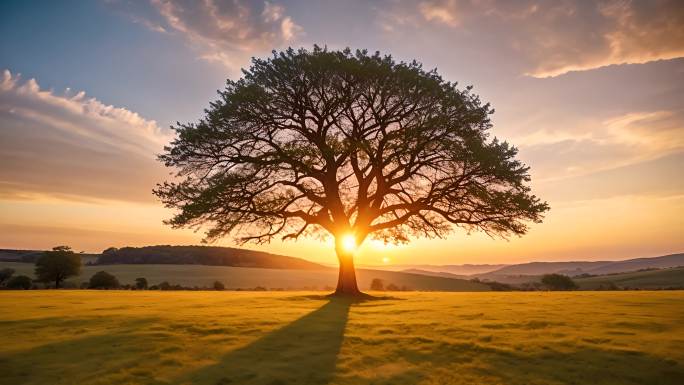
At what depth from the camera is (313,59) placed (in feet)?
84.2

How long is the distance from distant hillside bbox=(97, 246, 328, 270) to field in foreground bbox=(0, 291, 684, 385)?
89003 millimetres

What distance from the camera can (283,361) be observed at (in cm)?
1032

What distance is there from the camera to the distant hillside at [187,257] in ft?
328

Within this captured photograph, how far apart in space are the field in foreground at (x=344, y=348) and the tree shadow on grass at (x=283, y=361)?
0.03 metres

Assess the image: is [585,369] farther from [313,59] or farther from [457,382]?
[313,59]

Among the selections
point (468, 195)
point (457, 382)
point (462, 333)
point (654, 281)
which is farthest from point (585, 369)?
point (654, 281)

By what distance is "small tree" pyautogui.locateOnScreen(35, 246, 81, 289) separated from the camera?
45125mm

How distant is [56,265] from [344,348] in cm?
4566

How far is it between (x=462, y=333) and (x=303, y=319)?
6.31 meters

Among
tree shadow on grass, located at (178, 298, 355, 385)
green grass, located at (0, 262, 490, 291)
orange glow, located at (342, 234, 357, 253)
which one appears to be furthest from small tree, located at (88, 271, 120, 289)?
tree shadow on grass, located at (178, 298, 355, 385)

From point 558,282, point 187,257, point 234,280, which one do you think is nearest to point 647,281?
point 558,282

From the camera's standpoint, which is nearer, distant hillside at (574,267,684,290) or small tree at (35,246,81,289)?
small tree at (35,246,81,289)

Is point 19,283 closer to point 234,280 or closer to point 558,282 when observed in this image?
point 234,280

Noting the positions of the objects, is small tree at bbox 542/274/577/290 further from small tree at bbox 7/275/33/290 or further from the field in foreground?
small tree at bbox 7/275/33/290
